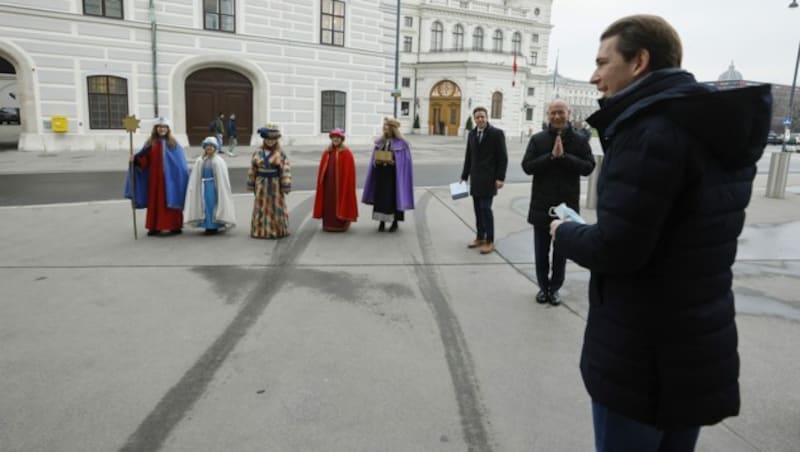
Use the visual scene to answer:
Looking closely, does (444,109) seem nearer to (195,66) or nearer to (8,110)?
(195,66)

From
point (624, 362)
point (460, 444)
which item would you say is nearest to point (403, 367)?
point (460, 444)

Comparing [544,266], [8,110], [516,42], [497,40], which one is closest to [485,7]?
[497,40]

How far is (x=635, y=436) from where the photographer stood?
1993 mm

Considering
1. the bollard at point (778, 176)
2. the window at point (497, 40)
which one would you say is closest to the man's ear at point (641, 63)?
the bollard at point (778, 176)

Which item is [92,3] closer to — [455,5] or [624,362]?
[624,362]

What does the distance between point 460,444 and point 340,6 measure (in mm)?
27381

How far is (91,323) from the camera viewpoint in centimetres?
499

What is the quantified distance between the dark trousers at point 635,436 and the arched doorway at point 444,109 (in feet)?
168

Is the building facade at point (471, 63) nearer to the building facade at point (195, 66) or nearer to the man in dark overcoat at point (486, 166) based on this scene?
the building facade at point (195, 66)

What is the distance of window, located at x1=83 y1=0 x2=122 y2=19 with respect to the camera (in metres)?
22.0

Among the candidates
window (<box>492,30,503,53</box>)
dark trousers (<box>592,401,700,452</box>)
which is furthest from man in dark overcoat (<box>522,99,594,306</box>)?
window (<box>492,30,503,53</box>)

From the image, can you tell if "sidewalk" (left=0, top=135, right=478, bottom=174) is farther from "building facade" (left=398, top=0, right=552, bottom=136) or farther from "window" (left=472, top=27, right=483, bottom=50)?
"window" (left=472, top=27, right=483, bottom=50)

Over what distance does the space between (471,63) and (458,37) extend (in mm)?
13814

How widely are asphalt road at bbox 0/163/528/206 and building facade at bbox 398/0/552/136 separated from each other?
93.6ft
